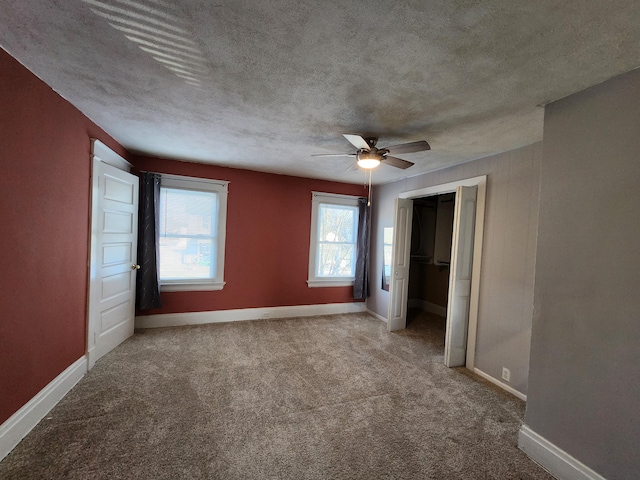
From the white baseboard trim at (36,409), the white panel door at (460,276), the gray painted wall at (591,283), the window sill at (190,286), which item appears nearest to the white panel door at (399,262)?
the white panel door at (460,276)

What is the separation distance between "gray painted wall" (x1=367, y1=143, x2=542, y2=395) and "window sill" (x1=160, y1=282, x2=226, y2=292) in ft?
11.8

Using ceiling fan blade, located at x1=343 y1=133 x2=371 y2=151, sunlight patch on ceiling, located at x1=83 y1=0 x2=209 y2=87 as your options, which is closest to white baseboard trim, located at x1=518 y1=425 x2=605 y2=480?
ceiling fan blade, located at x1=343 y1=133 x2=371 y2=151

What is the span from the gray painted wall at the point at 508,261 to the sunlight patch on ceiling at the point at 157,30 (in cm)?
295

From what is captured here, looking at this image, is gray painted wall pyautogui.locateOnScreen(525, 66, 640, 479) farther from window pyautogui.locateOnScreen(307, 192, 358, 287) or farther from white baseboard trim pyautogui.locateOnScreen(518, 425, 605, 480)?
window pyautogui.locateOnScreen(307, 192, 358, 287)

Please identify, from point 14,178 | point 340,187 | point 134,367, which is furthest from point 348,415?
point 340,187

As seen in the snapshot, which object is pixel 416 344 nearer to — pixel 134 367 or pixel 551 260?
pixel 551 260

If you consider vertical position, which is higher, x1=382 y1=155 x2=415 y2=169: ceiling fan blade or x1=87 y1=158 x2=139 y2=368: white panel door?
x1=382 y1=155 x2=415 y2=169: ceiling fan blade

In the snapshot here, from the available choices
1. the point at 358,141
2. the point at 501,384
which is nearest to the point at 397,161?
the point at 358,141

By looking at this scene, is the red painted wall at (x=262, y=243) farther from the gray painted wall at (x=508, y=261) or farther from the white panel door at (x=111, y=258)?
the gray painted wall at (x=508, y=261)

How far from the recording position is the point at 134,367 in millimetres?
2893

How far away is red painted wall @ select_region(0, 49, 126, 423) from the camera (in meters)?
1.72

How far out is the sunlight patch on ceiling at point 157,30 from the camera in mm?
1251

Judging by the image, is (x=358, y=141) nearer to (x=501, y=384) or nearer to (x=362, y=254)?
(x=501, y=384)

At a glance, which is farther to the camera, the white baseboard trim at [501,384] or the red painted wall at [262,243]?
the red painted wall at [262,243]
